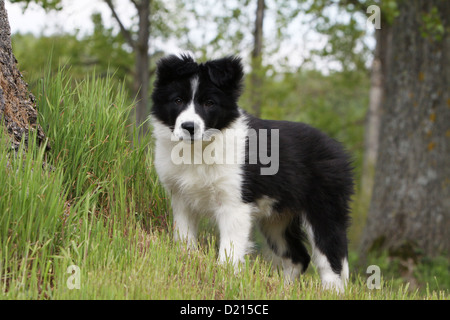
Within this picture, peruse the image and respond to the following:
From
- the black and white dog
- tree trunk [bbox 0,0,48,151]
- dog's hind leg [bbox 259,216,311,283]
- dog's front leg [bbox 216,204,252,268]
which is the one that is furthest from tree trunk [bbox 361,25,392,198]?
tree trunk [bbox 0,0,48,151]

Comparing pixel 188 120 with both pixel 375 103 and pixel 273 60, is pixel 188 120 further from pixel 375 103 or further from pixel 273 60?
pixel 375 103

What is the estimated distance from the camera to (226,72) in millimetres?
4590

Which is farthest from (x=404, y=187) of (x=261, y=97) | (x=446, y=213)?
(x=261, y=97)

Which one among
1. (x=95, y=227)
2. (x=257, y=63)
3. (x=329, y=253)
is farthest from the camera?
(x=257, y=63)

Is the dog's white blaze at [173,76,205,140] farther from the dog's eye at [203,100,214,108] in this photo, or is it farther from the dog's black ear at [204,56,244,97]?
the dog's black ear at [204,56,244,97]

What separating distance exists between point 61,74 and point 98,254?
6.76ft

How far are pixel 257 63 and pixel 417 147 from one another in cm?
407

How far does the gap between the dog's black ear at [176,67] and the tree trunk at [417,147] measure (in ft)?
18.0

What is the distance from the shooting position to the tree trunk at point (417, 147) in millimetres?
8742

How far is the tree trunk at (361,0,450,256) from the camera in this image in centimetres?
874

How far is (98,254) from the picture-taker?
381 cm

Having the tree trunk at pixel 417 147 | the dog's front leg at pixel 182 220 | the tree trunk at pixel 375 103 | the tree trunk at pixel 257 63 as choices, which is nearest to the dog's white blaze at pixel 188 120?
the dog's front leg at pixel 182 220

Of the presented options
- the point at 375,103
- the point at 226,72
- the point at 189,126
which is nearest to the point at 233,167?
the point at 189,126

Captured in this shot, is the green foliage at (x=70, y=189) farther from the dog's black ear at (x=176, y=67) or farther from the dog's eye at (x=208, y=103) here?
the dog's eye at (x=208, y=103)
